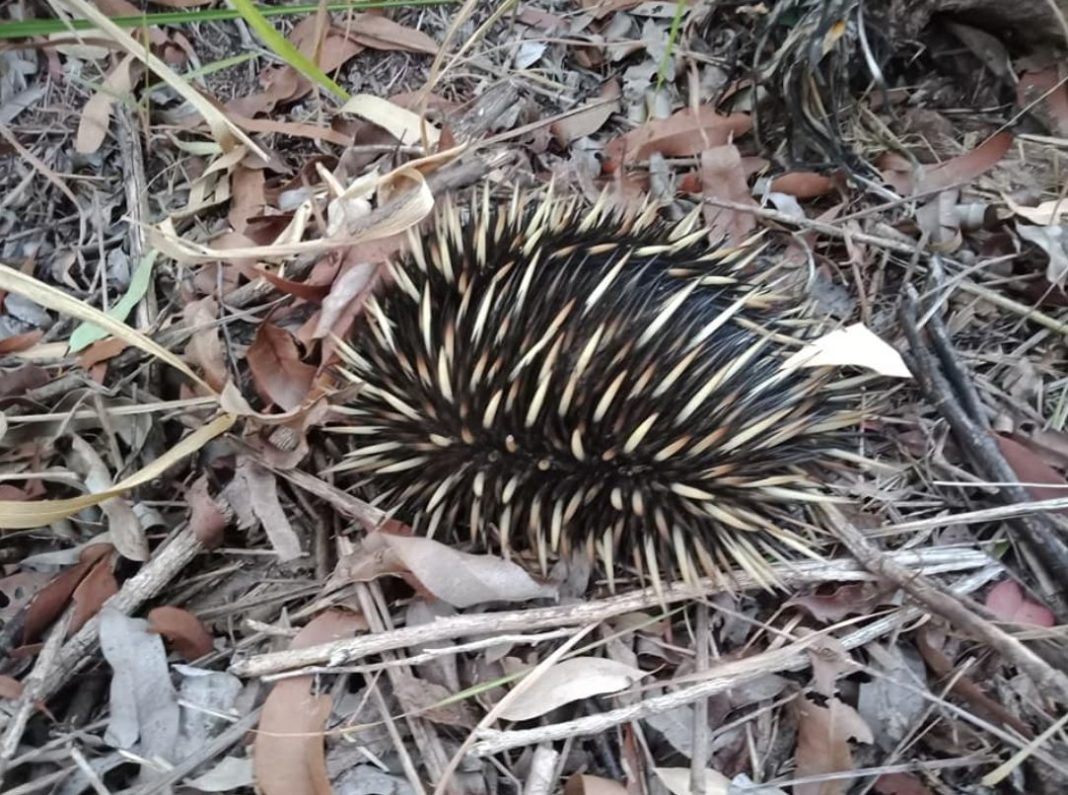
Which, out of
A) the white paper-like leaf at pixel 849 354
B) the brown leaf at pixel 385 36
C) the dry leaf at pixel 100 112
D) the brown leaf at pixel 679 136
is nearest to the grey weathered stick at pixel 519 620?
the white paper-like leaf at pixel 849 354

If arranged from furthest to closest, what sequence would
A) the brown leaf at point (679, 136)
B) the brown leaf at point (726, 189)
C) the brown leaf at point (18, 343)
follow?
the brown leaf at point (679, 136) → the brown leaf at point (726, 189) → the brown leaf at point (18, 343)

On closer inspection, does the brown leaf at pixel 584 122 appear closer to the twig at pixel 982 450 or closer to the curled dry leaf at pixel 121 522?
the twig at pixel 982 450

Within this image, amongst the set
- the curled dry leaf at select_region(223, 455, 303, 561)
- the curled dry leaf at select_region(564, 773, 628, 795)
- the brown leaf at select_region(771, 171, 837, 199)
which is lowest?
the curled dry leaf at select_region(564, 773, 628, 795)

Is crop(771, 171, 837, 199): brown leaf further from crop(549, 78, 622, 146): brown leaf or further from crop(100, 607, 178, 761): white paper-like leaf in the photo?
crop(100, 607, 178, 761): white paper-like leaf

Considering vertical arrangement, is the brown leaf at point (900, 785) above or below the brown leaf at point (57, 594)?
below

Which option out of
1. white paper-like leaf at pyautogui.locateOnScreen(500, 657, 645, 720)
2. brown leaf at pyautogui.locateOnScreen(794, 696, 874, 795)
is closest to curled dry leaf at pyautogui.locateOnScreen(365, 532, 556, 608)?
white paper-like leaf at pyautogui.locateOnScreen(500, 657, 645, 720)

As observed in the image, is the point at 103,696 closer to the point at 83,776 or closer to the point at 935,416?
the point at 83,776
